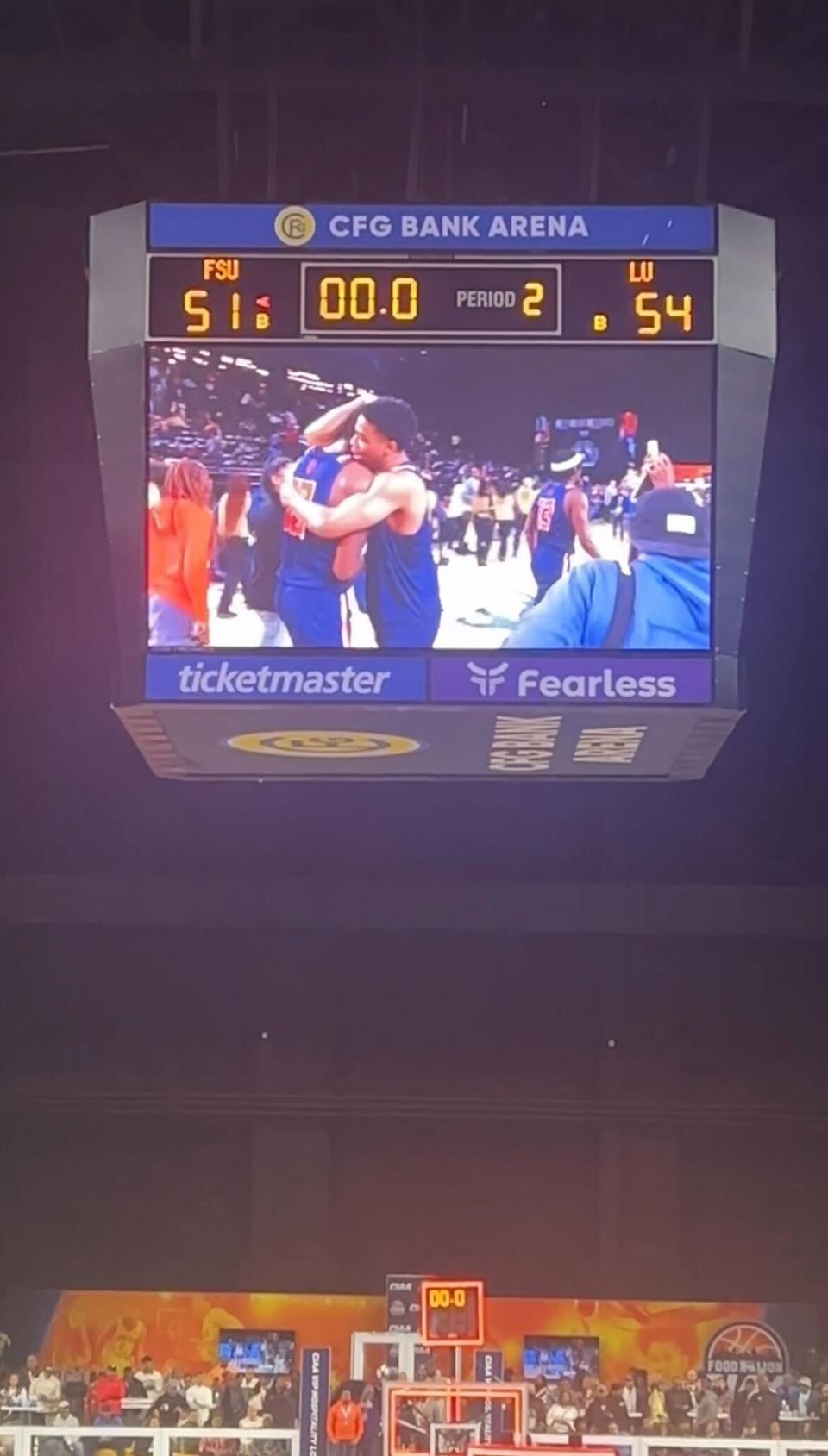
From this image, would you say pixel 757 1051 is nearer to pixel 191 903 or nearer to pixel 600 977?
pixel 600 977

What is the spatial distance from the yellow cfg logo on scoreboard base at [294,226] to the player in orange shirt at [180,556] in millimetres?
700

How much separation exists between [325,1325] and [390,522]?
255 inches

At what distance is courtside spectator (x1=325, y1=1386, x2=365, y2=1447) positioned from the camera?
9.64 meters

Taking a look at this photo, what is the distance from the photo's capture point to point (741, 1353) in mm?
10406

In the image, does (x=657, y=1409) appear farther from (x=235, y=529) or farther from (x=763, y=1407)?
(x=235, y=529)

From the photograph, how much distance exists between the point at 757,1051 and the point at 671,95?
643 cm

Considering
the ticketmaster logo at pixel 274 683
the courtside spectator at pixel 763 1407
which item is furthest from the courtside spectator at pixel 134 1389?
the ticketmaster logo at pixel 274 683

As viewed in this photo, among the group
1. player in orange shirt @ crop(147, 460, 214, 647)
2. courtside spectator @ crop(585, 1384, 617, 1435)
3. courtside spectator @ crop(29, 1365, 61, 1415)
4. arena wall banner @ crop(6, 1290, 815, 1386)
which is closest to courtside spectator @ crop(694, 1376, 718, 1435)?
arena wall banner @ crop(6, 1290, 815, 1386)

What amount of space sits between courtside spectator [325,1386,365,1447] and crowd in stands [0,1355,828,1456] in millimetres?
602

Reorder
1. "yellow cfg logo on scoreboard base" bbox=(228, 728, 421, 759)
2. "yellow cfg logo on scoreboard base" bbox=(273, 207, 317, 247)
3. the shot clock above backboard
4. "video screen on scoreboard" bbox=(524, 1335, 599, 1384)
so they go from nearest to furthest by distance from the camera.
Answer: "yellow cfg logo on scoreboard base" bbox=(273, 207, 317, 247), "yellow cfg logo on scoreboard base" bbox=(228, 728, 421, 759), the shot clock above backboard, "video screen on scoreboard" bbox=(524, 1335, 599, 1384)

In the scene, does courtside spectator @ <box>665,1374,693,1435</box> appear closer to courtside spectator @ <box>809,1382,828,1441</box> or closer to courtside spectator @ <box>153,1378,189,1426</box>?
courtside spectator @ <box>809,1382,828,1441</box>

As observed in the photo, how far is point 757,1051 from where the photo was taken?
10.7 meters

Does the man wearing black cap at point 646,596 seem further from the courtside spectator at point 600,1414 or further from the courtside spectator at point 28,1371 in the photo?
the courtside spectator at point 28,1371

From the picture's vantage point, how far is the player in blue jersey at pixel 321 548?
5.35 m
